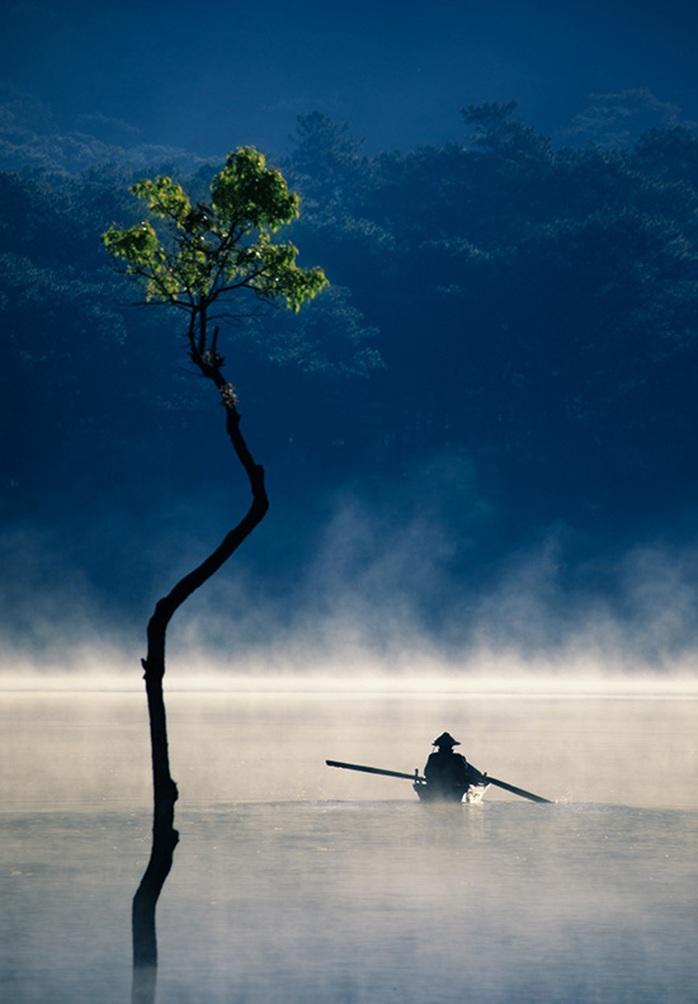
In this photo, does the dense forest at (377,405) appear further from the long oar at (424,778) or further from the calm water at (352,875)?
the long oar at (424,778)

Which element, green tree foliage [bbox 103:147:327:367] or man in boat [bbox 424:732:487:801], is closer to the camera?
green tree foliage [bbox 103:147:327:367]

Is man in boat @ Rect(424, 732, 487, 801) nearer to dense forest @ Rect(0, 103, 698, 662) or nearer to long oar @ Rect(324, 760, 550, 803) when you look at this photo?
long oar @ Rect(324, 760, 550, 803)

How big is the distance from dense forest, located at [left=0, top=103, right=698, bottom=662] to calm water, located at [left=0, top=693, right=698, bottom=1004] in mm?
55615

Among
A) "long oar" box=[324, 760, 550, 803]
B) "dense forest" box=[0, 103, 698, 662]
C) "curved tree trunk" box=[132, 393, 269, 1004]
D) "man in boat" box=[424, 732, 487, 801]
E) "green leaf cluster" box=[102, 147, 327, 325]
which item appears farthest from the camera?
"dense forest" box=[0, 103, 698, 662]

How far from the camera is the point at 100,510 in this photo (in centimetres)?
10944

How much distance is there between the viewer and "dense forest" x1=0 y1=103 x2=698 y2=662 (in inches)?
4277

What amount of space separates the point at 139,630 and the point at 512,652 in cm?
2485

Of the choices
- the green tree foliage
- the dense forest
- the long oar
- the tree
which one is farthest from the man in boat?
the dense forest

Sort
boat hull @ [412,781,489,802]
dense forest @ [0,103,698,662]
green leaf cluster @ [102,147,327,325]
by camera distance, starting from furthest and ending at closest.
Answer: dense forest @ [0,103,698,662]
boat hull @ [412,781,489,802]
green leaf cluster @ [102,147,327,325]

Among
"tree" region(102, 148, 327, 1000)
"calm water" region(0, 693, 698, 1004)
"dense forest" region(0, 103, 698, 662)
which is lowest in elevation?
"calm water" region(0, 693, 698, 1004)

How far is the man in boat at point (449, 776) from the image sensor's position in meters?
36.9

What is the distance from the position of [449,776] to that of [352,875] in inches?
367

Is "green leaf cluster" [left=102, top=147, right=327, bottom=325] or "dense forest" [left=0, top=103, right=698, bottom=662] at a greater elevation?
"dense forest" [left=0, top=103, right=698, bottom=662]

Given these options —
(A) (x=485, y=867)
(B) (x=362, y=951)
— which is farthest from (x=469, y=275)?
(B) (x=362, y=951)
